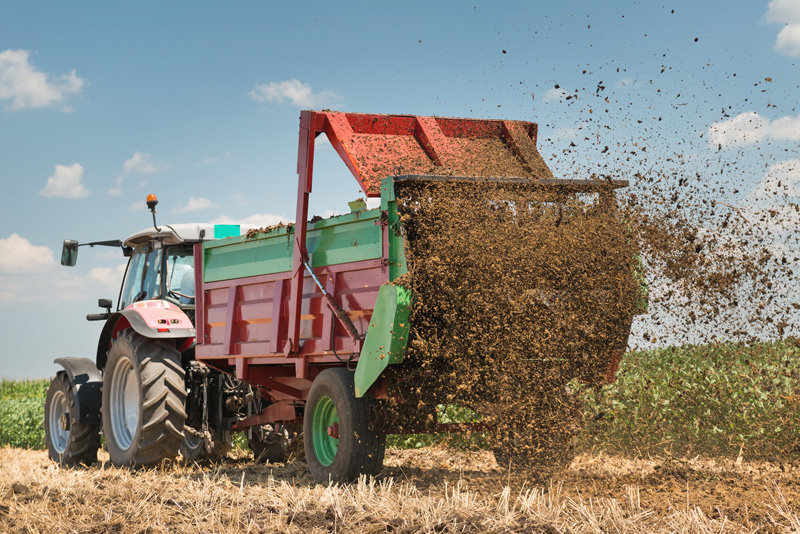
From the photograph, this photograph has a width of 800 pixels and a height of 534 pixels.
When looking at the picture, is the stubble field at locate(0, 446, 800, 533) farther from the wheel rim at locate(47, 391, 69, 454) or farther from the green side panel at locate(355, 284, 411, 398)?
Result: the wheel rim at locate(47, 391, 69, 454)

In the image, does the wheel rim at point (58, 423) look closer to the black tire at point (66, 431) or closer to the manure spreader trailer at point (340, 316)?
the black tire at point (66, 431)

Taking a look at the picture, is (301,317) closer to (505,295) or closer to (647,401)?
(505,295)

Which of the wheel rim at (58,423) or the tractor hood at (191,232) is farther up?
the tractor hood at (191,232)

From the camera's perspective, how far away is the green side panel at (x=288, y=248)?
5.89 m

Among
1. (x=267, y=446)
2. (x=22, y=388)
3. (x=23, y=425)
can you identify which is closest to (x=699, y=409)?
(x=267, y=446)

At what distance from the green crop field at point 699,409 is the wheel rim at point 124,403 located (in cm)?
314

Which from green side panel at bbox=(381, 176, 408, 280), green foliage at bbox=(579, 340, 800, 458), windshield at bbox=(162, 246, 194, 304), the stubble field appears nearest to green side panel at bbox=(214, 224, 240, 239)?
windshield at bbox=(162, 246, 194, 304)

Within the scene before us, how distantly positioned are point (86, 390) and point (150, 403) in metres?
1.90

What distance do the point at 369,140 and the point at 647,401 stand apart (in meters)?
5.10

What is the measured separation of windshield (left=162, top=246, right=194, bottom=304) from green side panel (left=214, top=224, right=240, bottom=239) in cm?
34

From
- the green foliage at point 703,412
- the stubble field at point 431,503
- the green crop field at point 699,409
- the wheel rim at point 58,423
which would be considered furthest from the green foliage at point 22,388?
the green foliage at point 703,412

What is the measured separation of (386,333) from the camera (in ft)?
17.7

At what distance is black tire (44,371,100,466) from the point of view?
29.6 feet

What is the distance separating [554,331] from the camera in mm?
5676
